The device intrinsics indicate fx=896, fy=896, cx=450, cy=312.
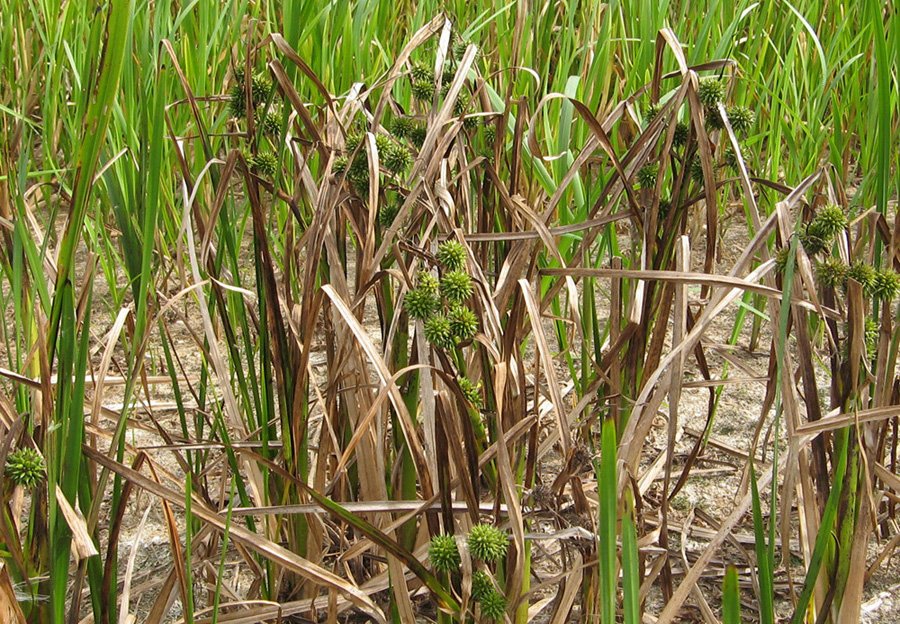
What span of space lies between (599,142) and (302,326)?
0.38m

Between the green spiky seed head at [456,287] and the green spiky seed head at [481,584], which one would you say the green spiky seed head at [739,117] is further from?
the green spiky seed head at [481,584]

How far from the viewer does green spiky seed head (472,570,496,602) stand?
→ 2.73ft

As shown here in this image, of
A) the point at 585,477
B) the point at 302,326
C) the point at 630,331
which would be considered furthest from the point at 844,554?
the point at 302,326

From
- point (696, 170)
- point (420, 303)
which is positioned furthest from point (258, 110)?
point (696, 170)

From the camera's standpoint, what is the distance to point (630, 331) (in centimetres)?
99

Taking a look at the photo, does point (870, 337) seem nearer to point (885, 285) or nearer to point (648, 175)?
point (885, 285)

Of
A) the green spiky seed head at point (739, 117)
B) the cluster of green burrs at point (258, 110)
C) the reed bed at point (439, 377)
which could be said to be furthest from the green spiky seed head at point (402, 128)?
the green spiky seed head at point (739, 117)

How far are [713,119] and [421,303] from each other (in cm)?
38

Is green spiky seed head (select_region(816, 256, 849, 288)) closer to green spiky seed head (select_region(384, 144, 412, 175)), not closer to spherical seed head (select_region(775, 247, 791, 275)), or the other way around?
spherical seed head (select_region(775, 247, 791, 275))

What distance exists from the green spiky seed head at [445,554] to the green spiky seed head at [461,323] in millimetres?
188

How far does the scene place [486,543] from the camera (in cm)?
81

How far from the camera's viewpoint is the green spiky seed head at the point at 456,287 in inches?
31.2

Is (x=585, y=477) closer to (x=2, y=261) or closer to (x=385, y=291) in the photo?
(x=385, y=291)

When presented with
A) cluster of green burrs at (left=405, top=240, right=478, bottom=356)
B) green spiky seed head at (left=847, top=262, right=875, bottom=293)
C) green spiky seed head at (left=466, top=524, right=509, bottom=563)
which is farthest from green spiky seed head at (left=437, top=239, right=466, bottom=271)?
green spiky seed head at (left=847, top=262, right=875, bottom=293)
